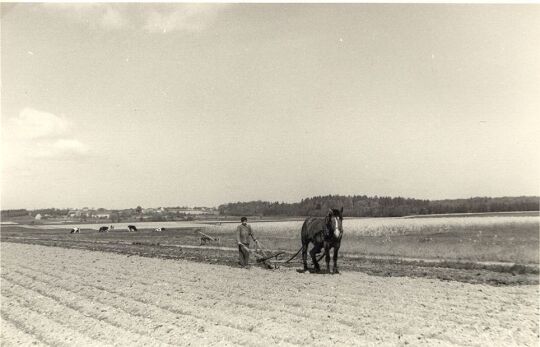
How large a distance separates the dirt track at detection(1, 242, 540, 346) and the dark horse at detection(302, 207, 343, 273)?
0.82 m

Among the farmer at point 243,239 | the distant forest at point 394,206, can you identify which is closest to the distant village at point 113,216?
the distant forest at point 394,206

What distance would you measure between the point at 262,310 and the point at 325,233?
5.13 metres

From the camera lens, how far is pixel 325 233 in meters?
14.0

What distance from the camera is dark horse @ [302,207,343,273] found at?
13.3m

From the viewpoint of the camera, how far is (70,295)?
11.6 m

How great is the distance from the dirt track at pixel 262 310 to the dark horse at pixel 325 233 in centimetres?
82

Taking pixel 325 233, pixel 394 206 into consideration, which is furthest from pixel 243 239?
pixel 394 206

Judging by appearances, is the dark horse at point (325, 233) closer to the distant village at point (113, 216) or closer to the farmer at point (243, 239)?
the farmer at point (243, 239)

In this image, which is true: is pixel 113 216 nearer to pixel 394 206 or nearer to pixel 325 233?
pixel 394 206

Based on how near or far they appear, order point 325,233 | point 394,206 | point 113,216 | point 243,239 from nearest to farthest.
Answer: point 325,233
point 243,239
point 394,206
point 113,216

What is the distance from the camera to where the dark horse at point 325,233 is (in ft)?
43.7

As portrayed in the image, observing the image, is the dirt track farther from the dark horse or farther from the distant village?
the distant village

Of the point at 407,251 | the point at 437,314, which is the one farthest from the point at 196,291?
the point at 407,251

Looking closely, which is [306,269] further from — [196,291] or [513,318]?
[513,318]
